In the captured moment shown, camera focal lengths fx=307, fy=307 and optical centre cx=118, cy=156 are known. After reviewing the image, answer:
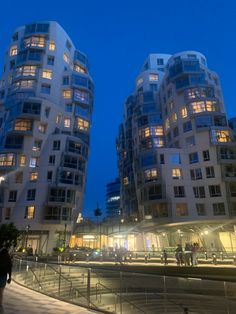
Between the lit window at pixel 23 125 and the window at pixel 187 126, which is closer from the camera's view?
the window at pixel 187 126

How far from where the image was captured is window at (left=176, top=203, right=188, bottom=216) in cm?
5188

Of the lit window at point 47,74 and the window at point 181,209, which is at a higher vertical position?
the lit window at point 47,74

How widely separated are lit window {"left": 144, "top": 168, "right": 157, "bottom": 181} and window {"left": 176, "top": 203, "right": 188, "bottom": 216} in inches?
276

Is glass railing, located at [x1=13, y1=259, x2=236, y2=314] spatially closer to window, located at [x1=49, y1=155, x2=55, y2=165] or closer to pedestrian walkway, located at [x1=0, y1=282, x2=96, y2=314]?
pedestrian walkway, located at [x1=0, y1=282, x2=96, y2=314]

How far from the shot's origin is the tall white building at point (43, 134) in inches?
2189

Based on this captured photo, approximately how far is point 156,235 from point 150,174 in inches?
446

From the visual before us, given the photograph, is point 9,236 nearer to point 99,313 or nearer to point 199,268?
point 199,268

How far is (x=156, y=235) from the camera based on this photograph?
187ft

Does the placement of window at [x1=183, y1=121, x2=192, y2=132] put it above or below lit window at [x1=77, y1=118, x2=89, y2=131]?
below

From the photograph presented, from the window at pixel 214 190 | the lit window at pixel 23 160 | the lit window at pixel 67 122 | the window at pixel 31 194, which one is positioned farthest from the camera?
the lit window at pixel 67 122

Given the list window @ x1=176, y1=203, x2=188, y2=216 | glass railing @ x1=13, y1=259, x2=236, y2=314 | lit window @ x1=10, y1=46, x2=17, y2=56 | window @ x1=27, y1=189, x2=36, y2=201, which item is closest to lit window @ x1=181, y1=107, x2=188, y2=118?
window @ x1=176, y1=203, x2=188, y2=216

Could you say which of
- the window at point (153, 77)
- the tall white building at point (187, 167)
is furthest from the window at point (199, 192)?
the window at point (153, 77)

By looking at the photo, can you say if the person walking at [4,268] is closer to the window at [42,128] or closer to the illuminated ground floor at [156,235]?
the illuminated ground floor at [156,235]

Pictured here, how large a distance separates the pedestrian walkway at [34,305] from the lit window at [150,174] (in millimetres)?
43838
